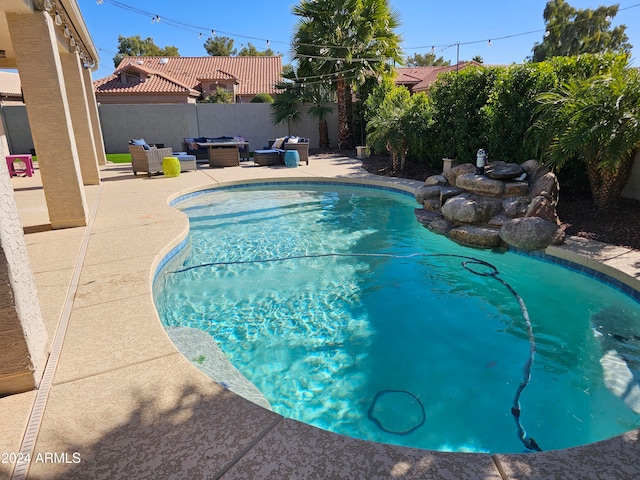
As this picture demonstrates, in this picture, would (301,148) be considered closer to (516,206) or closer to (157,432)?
(516,206)

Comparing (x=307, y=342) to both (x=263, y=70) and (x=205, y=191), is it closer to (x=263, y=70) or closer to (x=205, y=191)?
(x=205, y=191)

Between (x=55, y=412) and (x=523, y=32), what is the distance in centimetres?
2278

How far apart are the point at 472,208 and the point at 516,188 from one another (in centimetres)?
79

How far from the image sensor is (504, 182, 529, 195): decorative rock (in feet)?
21.1

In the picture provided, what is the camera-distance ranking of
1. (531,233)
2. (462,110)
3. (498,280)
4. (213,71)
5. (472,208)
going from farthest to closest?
1. (213,71)
2. (462,110)
3. (472,208)
4. (531,233)
5. (498,280)

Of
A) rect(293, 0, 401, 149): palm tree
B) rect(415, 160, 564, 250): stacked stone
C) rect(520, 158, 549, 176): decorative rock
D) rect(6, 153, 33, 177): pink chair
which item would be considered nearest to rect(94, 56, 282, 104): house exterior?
rect(293, 0, 401, 149): palm tree

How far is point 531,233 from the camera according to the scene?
5.62m

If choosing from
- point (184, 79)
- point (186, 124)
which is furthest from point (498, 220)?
point (184, 79)

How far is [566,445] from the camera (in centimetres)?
270

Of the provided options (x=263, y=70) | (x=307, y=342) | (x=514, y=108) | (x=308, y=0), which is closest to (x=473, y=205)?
(x=514, y=108)

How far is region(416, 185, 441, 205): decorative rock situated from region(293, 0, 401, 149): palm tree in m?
7.77

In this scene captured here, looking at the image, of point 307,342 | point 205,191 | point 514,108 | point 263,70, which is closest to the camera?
point 307,342

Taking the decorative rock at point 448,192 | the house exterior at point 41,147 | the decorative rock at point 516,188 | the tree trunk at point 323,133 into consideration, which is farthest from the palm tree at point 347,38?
the decorative rock at point 516,188

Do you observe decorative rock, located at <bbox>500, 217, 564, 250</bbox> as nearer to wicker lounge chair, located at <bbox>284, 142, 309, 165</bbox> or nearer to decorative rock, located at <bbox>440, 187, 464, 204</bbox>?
decorative rock, located at <bbox>440, 187, 464, 204</bbox>
